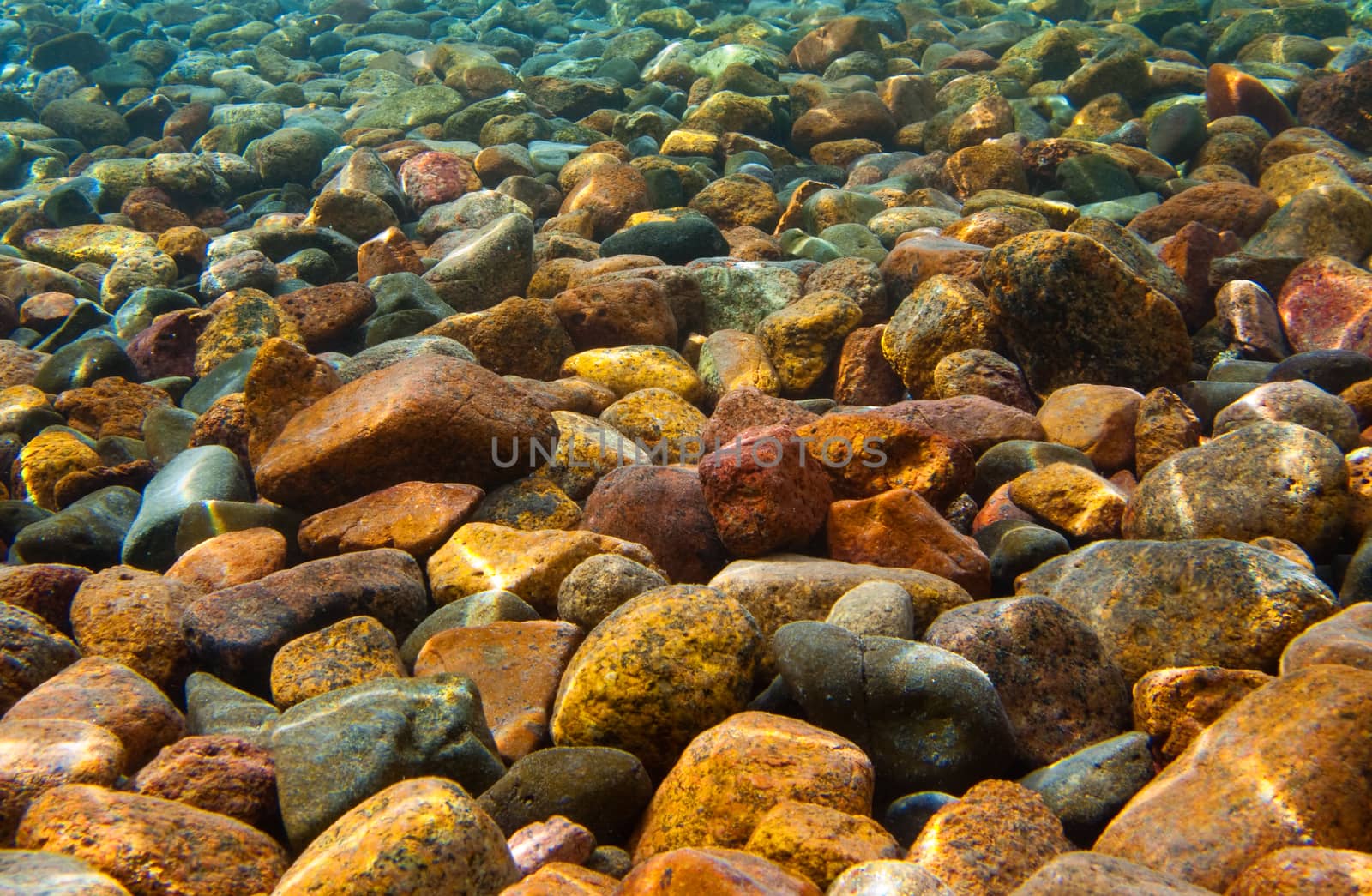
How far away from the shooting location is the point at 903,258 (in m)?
6.60

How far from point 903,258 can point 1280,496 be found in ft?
11.1

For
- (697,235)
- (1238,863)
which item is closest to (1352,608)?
(1238,863)

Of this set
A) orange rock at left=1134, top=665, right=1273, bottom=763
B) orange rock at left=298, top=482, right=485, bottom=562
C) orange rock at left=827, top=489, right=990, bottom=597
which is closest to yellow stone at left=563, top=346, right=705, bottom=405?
orange rock at left=298, top=482, right=485, bottom=562

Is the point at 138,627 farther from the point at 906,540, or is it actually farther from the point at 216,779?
the point at 906,540

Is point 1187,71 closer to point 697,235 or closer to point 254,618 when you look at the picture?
point 697,235

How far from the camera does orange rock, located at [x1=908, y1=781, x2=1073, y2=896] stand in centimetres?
220

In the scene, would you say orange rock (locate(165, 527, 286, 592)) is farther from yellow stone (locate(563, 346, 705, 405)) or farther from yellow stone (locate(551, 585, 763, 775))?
yellow stone (locate(563, 346, 705, 405))

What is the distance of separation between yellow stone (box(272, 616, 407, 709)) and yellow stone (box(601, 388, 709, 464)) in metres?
2.05

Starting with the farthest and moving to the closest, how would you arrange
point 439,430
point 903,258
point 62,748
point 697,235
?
point 697,235
point 903,258
point 439,430
point 62,748

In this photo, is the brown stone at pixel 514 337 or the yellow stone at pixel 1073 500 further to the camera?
the brown stone at pixel 514 337

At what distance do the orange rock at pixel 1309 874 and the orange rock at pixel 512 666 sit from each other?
2055 mm

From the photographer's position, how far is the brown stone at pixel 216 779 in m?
2.63

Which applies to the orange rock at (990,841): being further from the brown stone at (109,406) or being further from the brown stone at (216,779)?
the brown stone at (109,406)

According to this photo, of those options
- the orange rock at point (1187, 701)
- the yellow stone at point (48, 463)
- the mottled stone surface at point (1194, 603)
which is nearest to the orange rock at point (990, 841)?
the orange rock at point (1187, 701)
